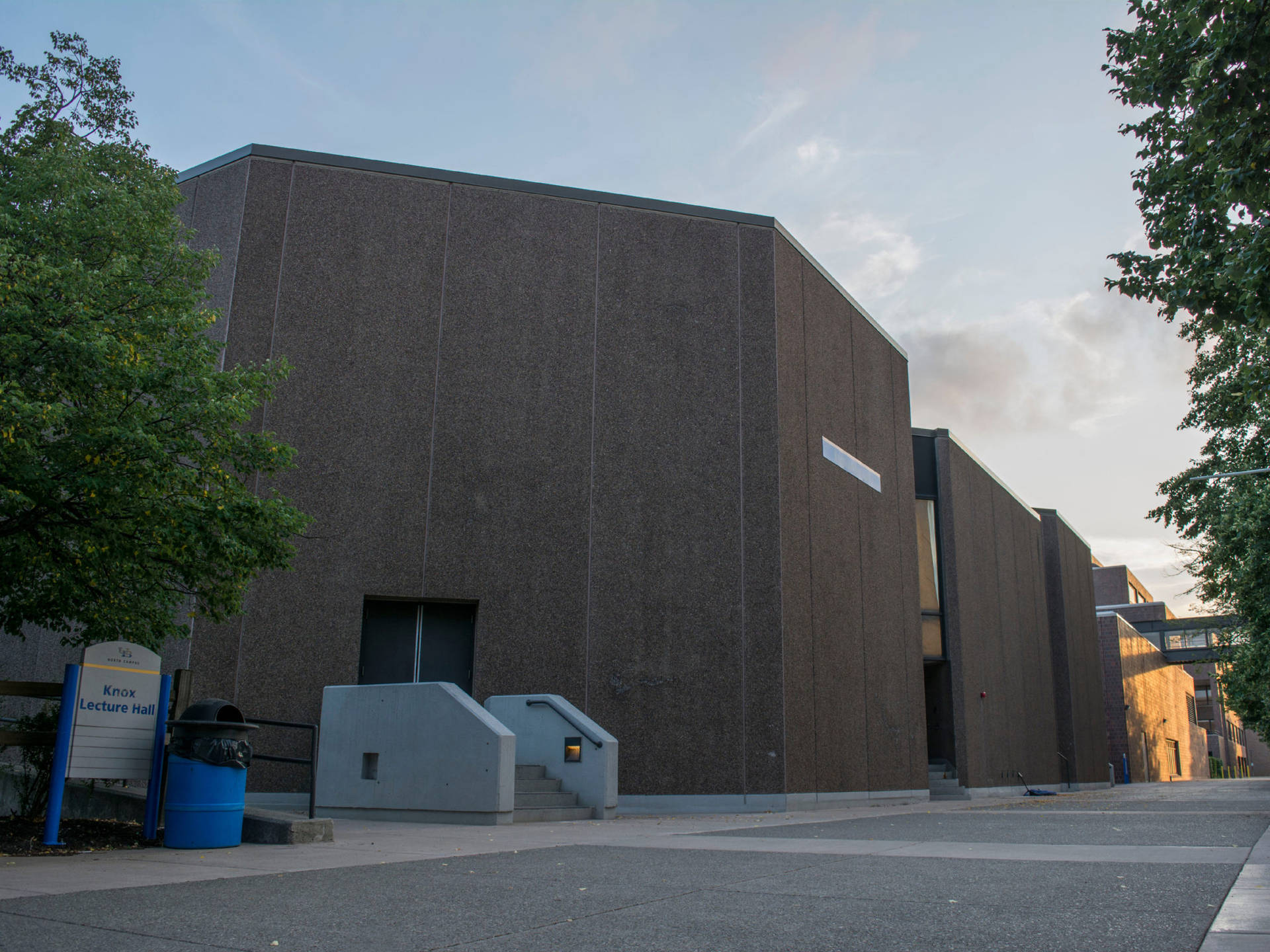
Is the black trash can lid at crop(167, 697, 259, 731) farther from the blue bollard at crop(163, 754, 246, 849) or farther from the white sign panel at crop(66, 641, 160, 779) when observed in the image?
the white sign panel at crop(66, 641, 160, 779)

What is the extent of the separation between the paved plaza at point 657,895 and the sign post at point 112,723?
95cm

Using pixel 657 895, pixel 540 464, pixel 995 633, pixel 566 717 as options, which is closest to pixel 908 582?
pixel 995 633

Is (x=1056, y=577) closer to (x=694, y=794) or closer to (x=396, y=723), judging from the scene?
(x=694, y=794)

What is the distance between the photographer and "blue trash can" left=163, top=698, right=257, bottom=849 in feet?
28.4

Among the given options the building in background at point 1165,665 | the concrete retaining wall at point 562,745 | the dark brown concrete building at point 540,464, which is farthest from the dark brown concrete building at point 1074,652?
the concrete retaining wall at point 562,745

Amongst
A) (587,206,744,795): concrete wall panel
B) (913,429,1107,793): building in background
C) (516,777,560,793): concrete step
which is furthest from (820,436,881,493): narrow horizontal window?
(516,777,560,793): concrete step

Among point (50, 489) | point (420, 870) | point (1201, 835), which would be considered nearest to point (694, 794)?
point (1201, 835)

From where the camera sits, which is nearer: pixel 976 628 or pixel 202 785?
pixel 202 785

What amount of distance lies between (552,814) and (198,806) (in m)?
5.54

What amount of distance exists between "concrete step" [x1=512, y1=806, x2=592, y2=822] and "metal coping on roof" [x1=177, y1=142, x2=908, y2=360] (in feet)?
35.7

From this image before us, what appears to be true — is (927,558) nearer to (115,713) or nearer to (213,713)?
(213,713)

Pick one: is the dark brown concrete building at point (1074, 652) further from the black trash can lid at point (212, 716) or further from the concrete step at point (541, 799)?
the black trash can lid at point (212, 716)

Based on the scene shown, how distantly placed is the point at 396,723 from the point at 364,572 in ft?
11.4

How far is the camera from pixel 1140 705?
6119cm
